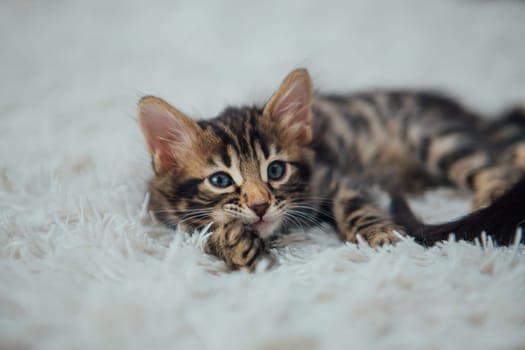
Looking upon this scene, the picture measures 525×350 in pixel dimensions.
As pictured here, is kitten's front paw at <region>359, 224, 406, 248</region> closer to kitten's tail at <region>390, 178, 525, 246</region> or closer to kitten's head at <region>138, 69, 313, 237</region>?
kitten's tail at <region>390, 178, 525, 246</region>

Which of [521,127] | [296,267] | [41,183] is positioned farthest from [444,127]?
[41,183]

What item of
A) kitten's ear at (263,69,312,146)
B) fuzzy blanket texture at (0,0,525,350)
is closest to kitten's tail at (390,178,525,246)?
fuzzy blanket texture at (0,0,525,350)

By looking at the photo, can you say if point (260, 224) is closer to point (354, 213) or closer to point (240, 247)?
point (240, 247)

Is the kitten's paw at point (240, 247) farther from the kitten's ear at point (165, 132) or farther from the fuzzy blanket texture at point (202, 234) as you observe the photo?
the kitten's ear at point (165, 132)

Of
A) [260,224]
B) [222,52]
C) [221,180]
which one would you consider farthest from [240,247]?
[222,52]

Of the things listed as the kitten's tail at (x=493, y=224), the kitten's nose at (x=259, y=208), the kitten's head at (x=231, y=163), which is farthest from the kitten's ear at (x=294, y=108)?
the kitten's tail at (x=493, y=224)

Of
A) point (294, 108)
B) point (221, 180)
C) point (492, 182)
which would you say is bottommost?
point (492, 182)

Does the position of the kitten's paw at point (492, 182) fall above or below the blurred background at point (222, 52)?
below

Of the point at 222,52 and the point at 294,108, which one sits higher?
the point at 222,52
